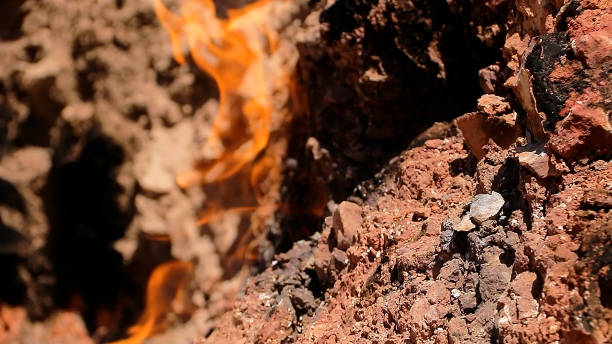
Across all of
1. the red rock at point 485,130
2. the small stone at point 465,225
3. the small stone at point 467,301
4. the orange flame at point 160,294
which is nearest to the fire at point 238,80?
the orange flame at point 160,294

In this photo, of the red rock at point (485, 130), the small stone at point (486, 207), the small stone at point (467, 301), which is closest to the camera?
the small stone at point (467, 301)

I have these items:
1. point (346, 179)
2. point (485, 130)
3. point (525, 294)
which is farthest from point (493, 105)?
point (346, 179)

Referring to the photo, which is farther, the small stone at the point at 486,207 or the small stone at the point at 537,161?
the small stone at the point at 486,207

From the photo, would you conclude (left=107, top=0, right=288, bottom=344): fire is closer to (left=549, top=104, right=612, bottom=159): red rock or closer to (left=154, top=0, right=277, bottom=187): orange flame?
(left=154, top=0, right=277, bottom=187): orange flame

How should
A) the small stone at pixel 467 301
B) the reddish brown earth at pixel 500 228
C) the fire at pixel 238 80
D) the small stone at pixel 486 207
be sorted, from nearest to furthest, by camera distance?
the reddish brown earth at pixel 500 228
the small stone at pixel 467 301
the small stone at pixel 486 207
the fire at pixel 238 80

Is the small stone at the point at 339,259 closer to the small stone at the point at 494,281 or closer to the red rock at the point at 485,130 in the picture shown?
the red rock at the point at 485,130

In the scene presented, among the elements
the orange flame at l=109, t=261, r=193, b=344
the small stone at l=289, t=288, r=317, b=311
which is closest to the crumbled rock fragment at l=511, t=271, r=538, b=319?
the small stone at l=289, t=288, r=317, b=311

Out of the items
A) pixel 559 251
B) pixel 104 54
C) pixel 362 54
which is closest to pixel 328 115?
pixel 362 54
